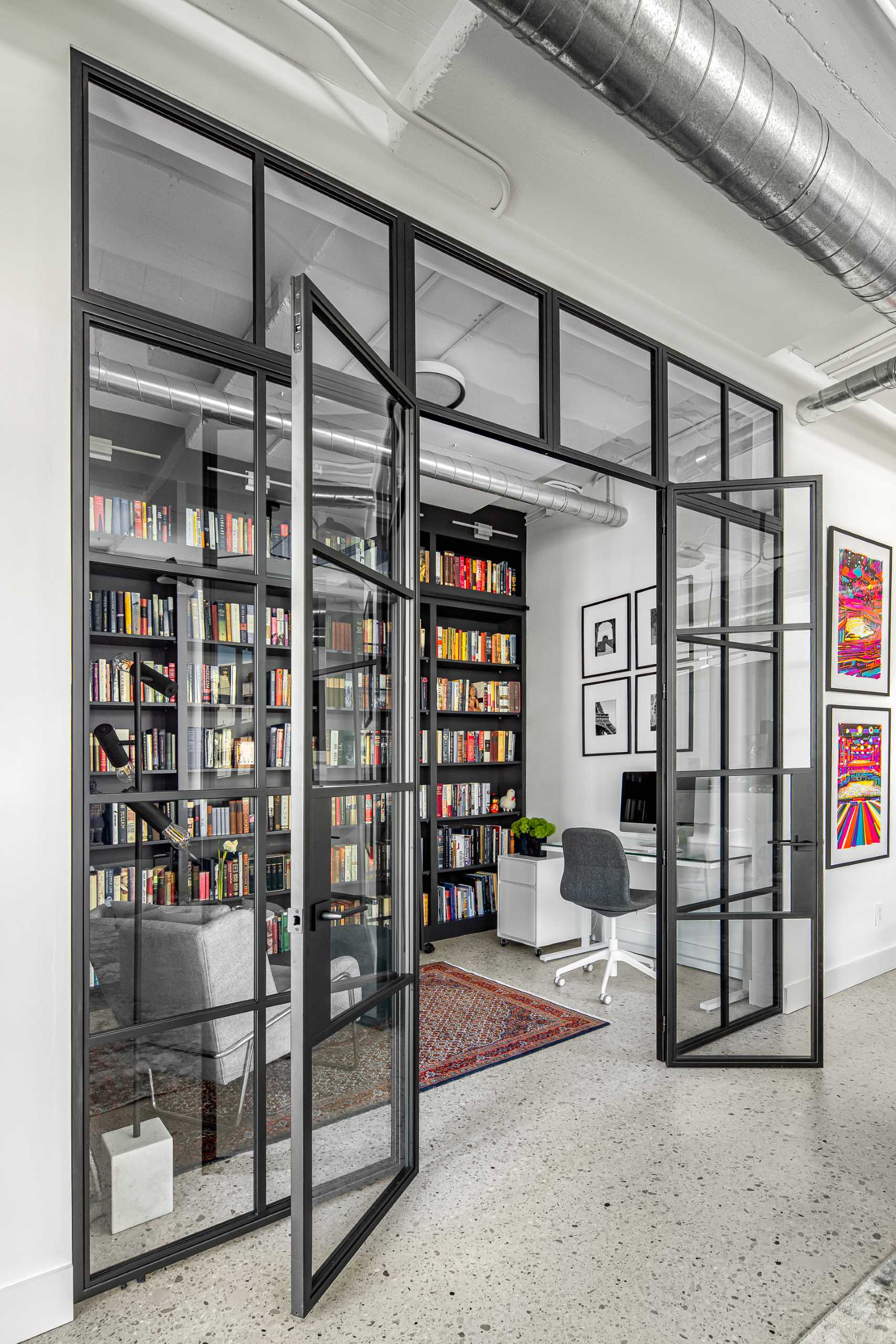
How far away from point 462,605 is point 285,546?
3520 mm

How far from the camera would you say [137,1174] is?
6.35 feet

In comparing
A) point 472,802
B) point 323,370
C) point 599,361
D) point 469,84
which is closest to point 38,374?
point 323,370

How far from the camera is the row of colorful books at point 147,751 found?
74.6 inches

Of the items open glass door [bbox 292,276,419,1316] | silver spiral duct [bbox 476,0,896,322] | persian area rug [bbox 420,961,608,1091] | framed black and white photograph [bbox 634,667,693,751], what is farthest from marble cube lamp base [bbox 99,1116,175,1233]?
framed black and white photograph [bbox 634,667,693,751]

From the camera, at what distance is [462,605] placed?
569cm

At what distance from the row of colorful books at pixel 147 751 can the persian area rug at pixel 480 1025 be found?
1.84 meters

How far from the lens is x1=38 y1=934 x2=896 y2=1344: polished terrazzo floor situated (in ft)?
5.91

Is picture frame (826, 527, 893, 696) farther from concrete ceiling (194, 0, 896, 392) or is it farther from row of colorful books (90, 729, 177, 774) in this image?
row of colorful books (90, 729, 177, 774)

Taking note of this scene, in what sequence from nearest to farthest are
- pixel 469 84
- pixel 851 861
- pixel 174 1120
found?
pixel 174 1120 < pixel 469 84 < pixel 851 861

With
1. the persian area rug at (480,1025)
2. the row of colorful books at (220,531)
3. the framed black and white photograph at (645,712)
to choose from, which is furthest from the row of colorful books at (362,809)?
the framed black and white photograph at (645,712)

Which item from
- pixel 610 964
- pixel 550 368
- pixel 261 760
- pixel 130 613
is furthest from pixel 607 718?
pixel 130 613

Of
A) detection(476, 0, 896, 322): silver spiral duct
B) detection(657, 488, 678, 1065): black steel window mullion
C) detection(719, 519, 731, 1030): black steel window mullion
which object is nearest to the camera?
detection(476, 0, 896, 322): silver spiral duct

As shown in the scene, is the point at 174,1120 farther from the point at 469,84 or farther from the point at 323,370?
the point at 469,84

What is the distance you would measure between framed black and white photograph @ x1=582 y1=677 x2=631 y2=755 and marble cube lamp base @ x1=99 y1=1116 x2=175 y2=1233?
3.83 metres
